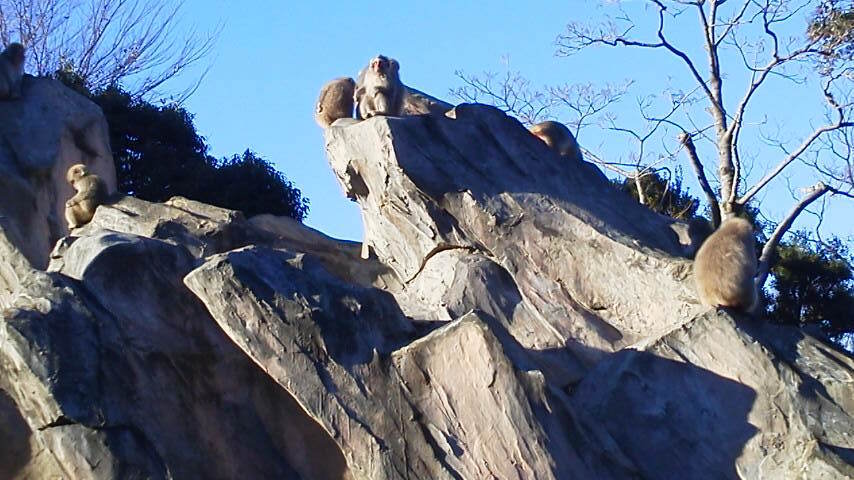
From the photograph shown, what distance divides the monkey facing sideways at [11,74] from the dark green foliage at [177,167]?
397cm

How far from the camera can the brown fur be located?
1480 cm

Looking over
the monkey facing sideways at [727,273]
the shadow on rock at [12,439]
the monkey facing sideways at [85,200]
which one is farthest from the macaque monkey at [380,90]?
the shadow on rock at [12,439]

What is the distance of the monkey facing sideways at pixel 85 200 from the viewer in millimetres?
13969

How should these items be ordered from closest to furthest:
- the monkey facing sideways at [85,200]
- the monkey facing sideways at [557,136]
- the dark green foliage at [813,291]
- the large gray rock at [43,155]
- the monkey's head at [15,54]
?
Result: the monkey facing sideways at [85,200] → the large gray rock at [43,155] → the monkey facing sideways at [557,136] → the monkey's head at [15,54] → the dark green foliage at [813,291]

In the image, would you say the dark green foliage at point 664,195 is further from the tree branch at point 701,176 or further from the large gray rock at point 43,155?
the large gray rock at point 43,155

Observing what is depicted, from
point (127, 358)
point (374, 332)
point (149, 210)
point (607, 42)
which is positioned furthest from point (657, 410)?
point (607, 42)

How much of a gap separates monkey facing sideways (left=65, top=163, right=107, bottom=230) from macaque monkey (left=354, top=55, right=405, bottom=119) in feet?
9.26

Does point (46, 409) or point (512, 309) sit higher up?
point (512, 309)

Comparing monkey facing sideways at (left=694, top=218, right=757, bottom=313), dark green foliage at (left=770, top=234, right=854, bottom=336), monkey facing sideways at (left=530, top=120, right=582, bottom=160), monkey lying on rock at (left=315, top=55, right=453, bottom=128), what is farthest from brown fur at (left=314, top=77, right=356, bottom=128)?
dark green foliage at (left=770, top=234, right=854, bottom=336)

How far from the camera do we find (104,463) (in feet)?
28.4

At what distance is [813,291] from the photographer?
20.2m

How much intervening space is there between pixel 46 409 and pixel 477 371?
2.89m

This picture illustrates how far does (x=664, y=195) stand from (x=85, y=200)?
11130mm

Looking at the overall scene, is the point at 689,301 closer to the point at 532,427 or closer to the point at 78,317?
the point at 532,427
